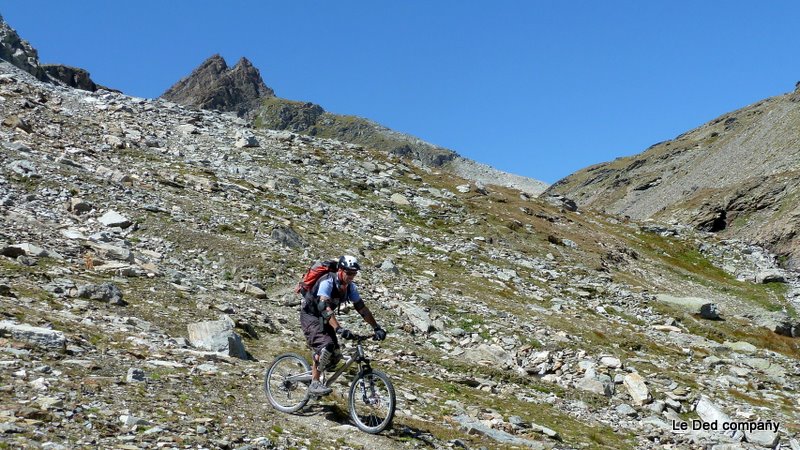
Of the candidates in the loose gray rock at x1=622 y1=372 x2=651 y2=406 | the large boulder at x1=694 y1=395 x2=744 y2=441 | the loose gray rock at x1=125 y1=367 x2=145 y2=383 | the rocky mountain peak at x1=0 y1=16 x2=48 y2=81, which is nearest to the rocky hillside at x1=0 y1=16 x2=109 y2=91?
the rocky mountain peak at x1=0 y1=16 x2=48 y2=81

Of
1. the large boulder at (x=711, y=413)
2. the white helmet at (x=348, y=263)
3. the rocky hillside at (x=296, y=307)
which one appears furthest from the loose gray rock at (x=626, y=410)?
the white helmet at (x=348, y=263)

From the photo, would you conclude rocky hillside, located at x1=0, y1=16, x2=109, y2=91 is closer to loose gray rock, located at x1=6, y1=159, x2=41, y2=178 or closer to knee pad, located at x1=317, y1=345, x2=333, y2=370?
loose gray rock, located at x1=6, y1=159, x2=41, y2=178

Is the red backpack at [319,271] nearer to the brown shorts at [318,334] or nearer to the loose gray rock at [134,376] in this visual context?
the brown shorts at [318,334]

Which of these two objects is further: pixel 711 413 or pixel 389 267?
pixel 389 267

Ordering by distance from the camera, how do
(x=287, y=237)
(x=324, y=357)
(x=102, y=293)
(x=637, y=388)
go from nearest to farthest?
1. (x=324, y=357)
2. (x=102, y=293)
3. (x=637, y=388)
4. (x=287, y=237)

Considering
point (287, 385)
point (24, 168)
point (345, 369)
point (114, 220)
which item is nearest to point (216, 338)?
point (287, 385)

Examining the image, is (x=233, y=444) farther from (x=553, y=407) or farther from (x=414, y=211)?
(x=414, y=211)

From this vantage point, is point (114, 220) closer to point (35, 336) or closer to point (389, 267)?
point (389, 267)

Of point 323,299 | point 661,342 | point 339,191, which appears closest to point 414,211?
point 339,191

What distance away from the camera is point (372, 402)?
11102 millimetres

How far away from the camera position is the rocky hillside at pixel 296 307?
1084cm

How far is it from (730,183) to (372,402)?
10815cm

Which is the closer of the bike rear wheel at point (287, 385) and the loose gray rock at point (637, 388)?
the bike rear wheel at point (287, 385)

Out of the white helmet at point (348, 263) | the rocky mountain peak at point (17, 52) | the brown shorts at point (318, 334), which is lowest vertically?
the brown shorts at point (318, 334)
